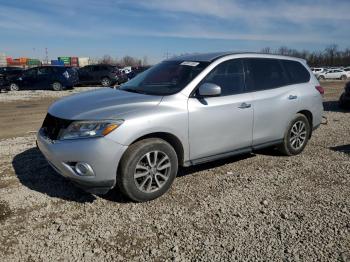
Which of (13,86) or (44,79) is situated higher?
(44,79)

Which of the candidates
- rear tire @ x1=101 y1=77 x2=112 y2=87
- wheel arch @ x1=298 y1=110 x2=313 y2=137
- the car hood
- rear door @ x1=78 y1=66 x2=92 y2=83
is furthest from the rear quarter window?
rear door @ x1=78 y1=66 x2=92 y2=83

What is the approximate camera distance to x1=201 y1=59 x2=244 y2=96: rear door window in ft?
15.5

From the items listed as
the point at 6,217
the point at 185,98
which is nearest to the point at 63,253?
the point at 6,217

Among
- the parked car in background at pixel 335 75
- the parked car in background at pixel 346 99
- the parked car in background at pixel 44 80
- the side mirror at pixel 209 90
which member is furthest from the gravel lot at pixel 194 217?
the parked car in background at pixel 335 75

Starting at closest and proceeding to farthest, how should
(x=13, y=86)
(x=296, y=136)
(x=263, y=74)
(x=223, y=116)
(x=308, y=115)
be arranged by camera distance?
(x=223, y=116), (x=263, y=74), (x=296, y=136), (x=308, y=115), (x=13, y=86)

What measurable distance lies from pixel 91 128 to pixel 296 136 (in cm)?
369

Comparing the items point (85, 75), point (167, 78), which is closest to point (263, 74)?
point (167, 78)

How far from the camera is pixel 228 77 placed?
4887mm

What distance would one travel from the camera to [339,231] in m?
3.49

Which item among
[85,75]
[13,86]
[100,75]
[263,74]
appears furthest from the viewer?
[85,75]

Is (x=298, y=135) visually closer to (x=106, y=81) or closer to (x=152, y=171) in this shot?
(x=152, y=171)

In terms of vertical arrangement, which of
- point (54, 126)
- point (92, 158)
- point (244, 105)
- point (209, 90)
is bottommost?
point (92, 158)

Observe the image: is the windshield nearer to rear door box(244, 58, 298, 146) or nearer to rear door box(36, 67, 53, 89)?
rear door box(244, 58, 298, 146)

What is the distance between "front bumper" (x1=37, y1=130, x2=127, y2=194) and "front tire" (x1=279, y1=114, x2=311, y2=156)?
310 centimetres
